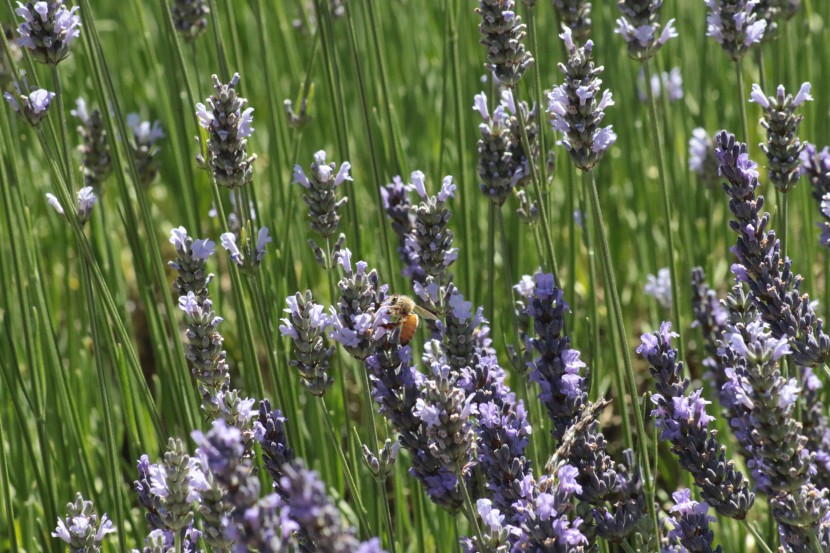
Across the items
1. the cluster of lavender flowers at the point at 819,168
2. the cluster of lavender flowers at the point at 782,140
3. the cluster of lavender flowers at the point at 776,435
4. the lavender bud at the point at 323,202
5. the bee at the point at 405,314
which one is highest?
the cluster of lavender flowers at the point at 819,168

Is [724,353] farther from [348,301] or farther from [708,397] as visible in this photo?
[708,397]

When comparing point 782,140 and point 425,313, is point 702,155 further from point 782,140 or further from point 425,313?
point 425,313

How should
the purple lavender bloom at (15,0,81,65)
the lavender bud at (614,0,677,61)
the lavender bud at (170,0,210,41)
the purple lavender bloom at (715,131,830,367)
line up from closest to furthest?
the purple lavender bloom at (715,131,830,367)
the purple lavender bloom at (15,0,81,65)
the lavender bud at (614,0,677,61)
the lavender bud at (170,0,210,41)

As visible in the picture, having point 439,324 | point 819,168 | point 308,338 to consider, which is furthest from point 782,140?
point 308,338

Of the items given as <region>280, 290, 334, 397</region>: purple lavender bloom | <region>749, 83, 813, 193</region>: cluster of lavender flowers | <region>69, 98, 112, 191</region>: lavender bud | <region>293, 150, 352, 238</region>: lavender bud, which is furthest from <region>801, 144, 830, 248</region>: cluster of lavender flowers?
<region>69, 98, 112, 191</region>: lavender bud

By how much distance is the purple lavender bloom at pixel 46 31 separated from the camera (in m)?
2.01

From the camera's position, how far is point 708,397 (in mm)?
3092

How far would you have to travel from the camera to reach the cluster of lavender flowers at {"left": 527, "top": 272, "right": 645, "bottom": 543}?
1.79 meters

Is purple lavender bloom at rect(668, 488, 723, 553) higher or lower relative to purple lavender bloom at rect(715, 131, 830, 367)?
lower

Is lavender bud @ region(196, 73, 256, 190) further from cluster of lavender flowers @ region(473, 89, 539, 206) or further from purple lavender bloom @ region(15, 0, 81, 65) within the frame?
cluster of lavender flowers @ region(473, 89, 539, 206)

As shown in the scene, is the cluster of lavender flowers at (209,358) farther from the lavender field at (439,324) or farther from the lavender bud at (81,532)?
the lavender bud at (81,532)

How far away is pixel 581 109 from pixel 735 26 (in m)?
0.66

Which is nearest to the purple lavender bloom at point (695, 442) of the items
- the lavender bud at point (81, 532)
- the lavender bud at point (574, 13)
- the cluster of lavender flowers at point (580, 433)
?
the cluster of lavender flowers at point (580, 433)

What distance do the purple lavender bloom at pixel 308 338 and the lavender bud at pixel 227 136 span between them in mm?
350
